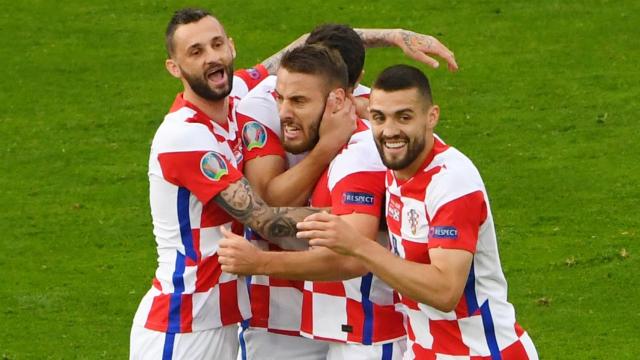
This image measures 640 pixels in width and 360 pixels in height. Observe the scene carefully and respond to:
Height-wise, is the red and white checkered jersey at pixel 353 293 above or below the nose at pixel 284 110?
below

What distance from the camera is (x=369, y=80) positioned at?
16516mm

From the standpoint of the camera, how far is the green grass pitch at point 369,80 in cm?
1178

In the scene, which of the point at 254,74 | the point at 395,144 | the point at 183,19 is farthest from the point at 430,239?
the point at 254,74

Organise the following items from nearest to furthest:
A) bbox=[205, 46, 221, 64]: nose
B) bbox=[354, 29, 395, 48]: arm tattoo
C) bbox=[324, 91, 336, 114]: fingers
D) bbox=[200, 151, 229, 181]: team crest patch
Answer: bbox=[200, 151, 229, 181]: team crest patch < bbox=[324, 91, 336, 114]: fingers < bbox=[205, 46, 221, 64]: nose < bbox=[354, 29, 395, 48]: arm tattoo

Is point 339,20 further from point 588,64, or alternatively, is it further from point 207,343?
point 207,343

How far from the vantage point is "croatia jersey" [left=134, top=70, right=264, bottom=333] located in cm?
757

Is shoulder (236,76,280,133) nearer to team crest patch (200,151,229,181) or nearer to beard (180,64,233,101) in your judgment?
beard (180,64,233,101)

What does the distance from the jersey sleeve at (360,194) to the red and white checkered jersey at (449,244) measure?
0.14m

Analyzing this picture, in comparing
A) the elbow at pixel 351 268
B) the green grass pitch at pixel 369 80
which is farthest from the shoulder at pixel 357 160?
the green grass pitch at pixel 369 80

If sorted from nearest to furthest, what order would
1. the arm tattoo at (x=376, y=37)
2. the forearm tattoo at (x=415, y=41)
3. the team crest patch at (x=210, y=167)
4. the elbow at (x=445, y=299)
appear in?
1. the elbow at (x=445, y=299)
2. the team crest patch at (x=210, y=167)
3. the forearm tattoo at (x=415, y=41)
4. the arm tattoo at (x=376, y=37)

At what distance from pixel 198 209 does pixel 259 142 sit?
1.68 ft

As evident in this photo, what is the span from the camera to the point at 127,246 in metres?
13.1

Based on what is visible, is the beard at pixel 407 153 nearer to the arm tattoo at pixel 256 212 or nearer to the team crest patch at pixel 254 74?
the arm tattoo at pixel 256 212

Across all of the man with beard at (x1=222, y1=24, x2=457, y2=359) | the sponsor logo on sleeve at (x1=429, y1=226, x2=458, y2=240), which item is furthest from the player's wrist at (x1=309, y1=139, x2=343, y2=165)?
the sponsor logo on sleeve at (x1=429, y1=226, x2=458, y2=240)
